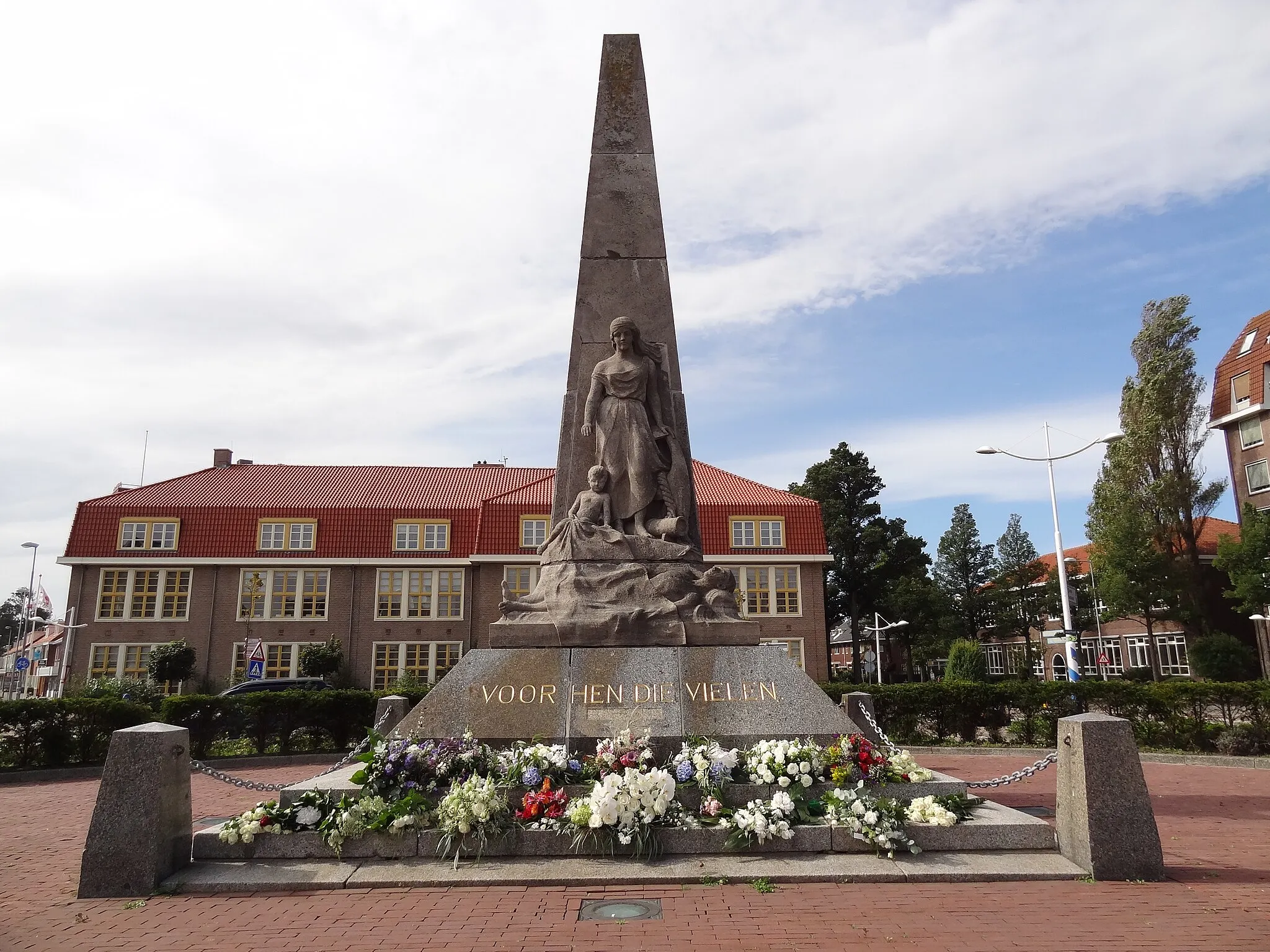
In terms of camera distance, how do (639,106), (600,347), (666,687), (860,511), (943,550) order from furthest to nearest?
1. (943,550)
2. (860,511)
3. (639,106)
4. (600,347)
5. (666,687)

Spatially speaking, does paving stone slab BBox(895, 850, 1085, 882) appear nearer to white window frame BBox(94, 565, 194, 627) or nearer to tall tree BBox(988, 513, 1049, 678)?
white window frame BBox(94, 565, 194, 627)

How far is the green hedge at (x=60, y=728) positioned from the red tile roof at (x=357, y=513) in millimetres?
23458

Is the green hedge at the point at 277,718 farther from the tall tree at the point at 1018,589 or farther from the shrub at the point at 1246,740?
the tall tree at the point at 1018,589

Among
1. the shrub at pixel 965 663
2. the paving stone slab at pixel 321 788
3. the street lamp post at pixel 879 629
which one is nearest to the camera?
the paving stone slab at pixel 321 788

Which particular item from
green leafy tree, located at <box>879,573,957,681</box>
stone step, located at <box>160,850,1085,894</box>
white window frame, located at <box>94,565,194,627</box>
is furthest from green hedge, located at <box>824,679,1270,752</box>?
green leafy tree, located at <box>879,573,957,681</box>

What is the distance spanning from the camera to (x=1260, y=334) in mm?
42062

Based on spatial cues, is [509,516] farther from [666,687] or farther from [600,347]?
[666,687]

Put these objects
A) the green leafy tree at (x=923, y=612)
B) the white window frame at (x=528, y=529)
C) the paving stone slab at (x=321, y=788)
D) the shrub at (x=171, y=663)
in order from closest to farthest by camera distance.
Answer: the paving stone slab at (x=321, y=788) < the shrub at (x=171, y=663) < the white window frame at (x=528, y=529) < the green leafy tree at (x=923, y=612)

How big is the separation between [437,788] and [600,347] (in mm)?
5906

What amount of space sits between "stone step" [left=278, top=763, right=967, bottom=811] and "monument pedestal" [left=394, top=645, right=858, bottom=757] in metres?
0.66

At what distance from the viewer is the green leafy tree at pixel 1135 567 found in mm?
37312

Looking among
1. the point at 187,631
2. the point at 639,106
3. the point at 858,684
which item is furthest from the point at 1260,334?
the point at 187,631

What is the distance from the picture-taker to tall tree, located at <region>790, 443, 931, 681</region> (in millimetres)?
53375

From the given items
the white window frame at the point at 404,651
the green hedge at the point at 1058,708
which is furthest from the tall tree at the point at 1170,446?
the white window frame at the point at 404,651
